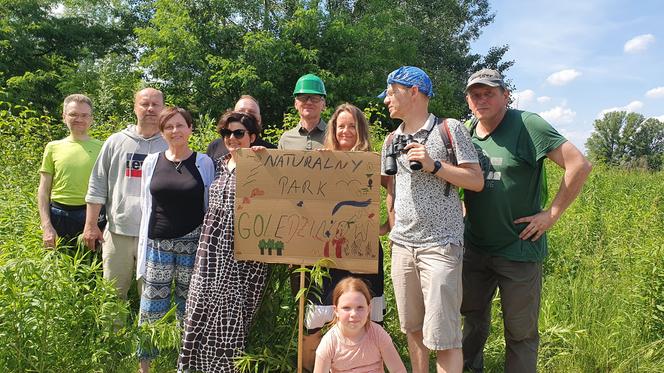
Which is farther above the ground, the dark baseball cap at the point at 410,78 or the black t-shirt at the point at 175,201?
the dark baseball cap at the point at 410,78

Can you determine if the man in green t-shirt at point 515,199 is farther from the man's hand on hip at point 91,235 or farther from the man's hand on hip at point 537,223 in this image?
the man's hand on hip at point 91,235

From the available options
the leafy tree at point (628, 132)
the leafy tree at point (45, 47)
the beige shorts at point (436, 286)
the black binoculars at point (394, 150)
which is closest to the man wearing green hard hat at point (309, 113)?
the black binoculars at point (394, 150)

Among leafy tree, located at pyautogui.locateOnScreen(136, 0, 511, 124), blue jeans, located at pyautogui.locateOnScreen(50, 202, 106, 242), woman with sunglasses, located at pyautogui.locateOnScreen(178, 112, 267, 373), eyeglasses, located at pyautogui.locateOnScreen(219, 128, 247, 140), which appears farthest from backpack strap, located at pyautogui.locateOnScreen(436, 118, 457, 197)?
leafy tree, located at pyautogui.locateOnScreen(136, 0, 511, 124)

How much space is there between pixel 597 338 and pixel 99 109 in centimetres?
1912

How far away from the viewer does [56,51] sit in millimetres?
24922

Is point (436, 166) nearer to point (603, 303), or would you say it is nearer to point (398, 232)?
point (398, 232)

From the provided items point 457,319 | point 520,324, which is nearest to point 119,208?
point 457,319

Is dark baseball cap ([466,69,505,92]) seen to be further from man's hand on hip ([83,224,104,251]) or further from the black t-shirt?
man's hand on hip ([83,224,104,251])

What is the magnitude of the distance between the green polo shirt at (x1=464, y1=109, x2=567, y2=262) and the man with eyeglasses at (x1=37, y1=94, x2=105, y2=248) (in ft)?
10.0

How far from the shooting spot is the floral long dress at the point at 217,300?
3178mm

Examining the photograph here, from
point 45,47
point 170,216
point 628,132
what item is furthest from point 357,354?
point 628,132

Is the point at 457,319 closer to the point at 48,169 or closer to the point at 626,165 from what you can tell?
the point at 48,169

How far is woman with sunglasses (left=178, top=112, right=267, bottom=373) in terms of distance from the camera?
10.4 ft

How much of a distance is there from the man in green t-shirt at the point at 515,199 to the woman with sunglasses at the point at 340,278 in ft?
2.40
